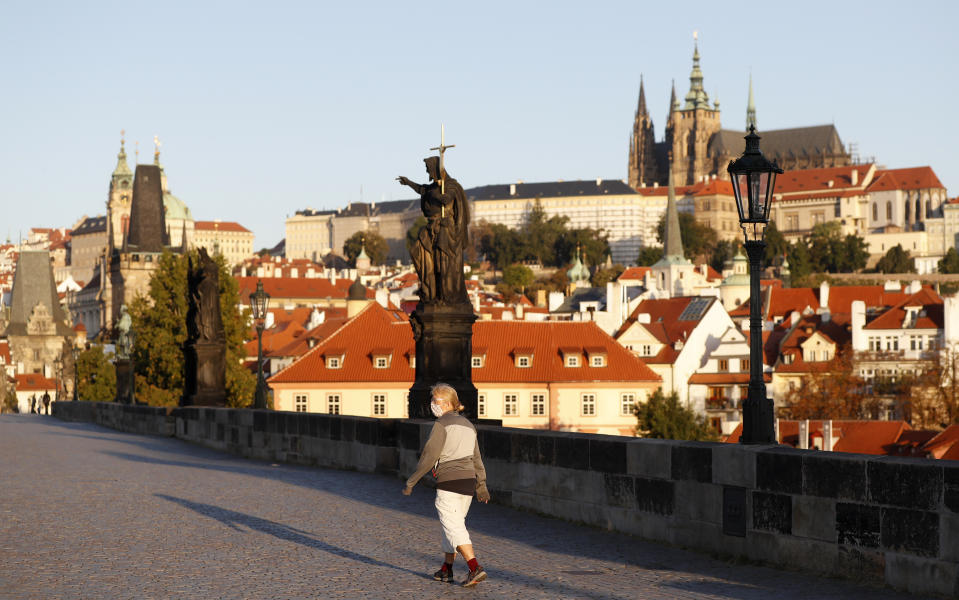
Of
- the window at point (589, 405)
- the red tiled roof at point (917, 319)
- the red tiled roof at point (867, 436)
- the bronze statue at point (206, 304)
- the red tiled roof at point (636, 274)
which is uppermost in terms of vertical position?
the red tiled roof at point (636, 274)

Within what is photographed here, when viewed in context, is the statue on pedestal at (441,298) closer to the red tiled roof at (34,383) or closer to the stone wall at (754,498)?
the stone wall at (754,498)

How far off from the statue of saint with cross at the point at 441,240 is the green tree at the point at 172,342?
4570cm

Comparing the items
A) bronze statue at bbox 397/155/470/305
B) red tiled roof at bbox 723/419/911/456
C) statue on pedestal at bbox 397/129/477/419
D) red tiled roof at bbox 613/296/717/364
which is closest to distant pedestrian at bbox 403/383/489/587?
statue on pedestal at bbox 397/129/477/419

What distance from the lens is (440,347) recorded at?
17.4m

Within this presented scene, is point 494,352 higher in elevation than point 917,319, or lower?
lower

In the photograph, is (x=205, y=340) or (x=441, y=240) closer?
(x=441, y=240)

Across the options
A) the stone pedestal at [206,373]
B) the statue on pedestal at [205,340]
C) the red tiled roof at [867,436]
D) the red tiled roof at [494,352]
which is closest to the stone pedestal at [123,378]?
the stone pedestal at [206,373]

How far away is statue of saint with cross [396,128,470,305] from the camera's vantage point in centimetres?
1745

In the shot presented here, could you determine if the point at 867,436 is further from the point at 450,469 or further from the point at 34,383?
the point at 34,383

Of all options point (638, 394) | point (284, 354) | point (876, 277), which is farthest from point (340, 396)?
point (876, 277)

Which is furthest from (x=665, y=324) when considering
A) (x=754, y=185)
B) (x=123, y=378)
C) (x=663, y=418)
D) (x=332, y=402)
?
(x=754, y=185)

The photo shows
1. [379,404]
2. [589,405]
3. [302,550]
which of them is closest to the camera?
[302,550]

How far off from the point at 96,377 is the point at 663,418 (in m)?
30.0

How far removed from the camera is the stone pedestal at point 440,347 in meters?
17.3
